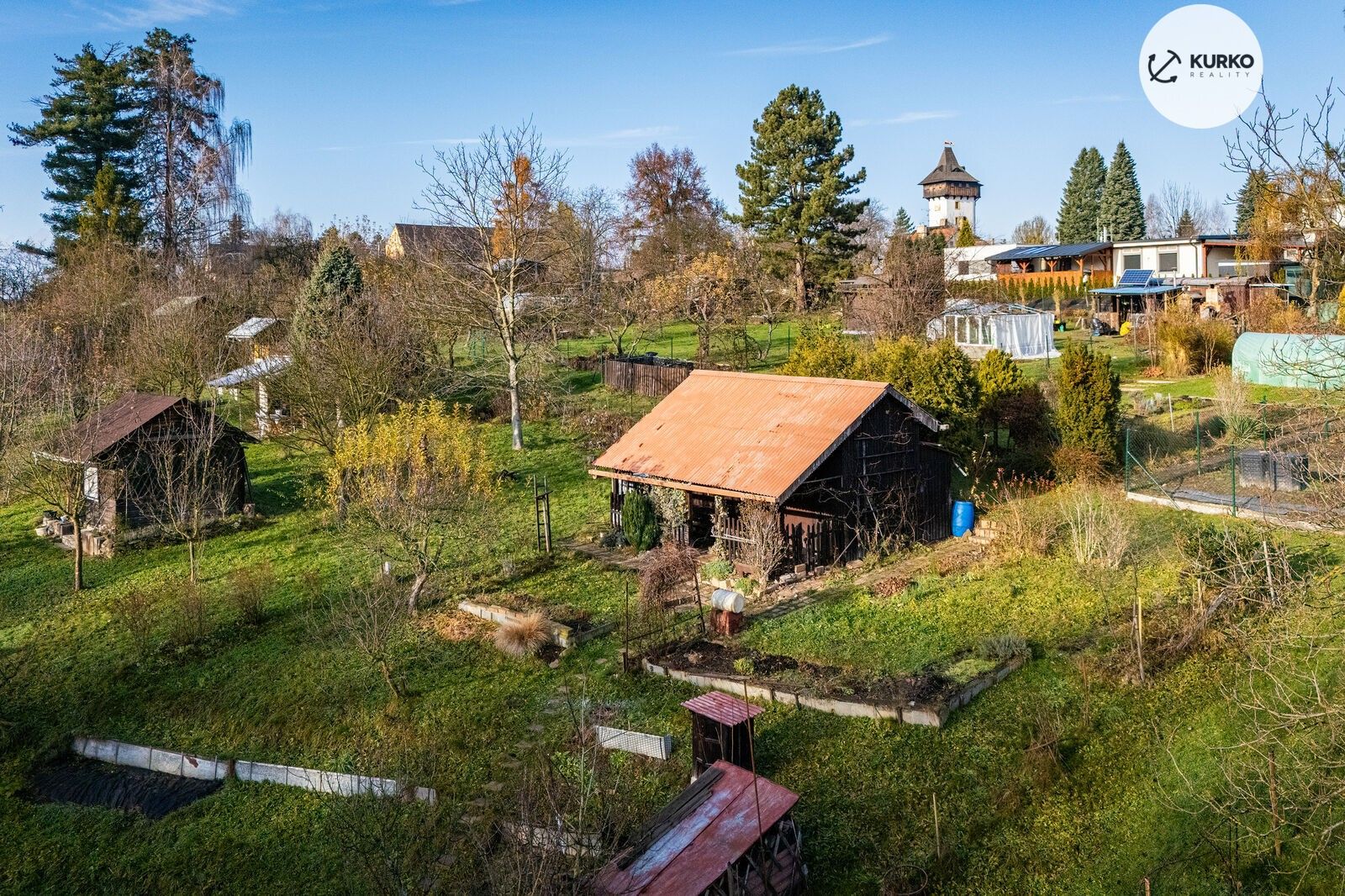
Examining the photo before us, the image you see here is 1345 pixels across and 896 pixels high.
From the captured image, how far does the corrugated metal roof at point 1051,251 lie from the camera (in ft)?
180

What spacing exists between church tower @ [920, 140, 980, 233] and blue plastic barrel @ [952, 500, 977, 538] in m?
98.4

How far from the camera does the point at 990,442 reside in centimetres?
2578

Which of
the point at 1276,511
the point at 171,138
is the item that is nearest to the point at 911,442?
the point at 1276,511

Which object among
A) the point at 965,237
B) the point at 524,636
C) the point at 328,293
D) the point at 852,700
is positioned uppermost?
the point at 965,237

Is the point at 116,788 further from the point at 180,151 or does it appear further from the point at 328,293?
the point at 180,151

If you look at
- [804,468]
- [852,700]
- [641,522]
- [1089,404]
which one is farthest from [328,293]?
[852,700]

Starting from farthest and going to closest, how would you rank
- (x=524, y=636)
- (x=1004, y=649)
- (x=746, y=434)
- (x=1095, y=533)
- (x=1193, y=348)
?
(x=1193, y=348) → (x=746, y=434) → (x=1095, y=533) → (x=524, y=636) → (x=1004, y=649)

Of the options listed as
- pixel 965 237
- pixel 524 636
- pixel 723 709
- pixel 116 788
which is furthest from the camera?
pixel 965 237

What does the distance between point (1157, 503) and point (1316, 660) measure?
28.0ft

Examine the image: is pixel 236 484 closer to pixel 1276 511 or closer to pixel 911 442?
pixel 911 442

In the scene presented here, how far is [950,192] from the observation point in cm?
11419

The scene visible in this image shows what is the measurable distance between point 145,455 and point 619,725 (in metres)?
15.9

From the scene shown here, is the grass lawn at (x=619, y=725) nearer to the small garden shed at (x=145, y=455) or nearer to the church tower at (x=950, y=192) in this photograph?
the small garden shed at (x=145, y=455)

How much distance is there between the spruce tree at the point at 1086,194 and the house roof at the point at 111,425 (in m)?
69.3
